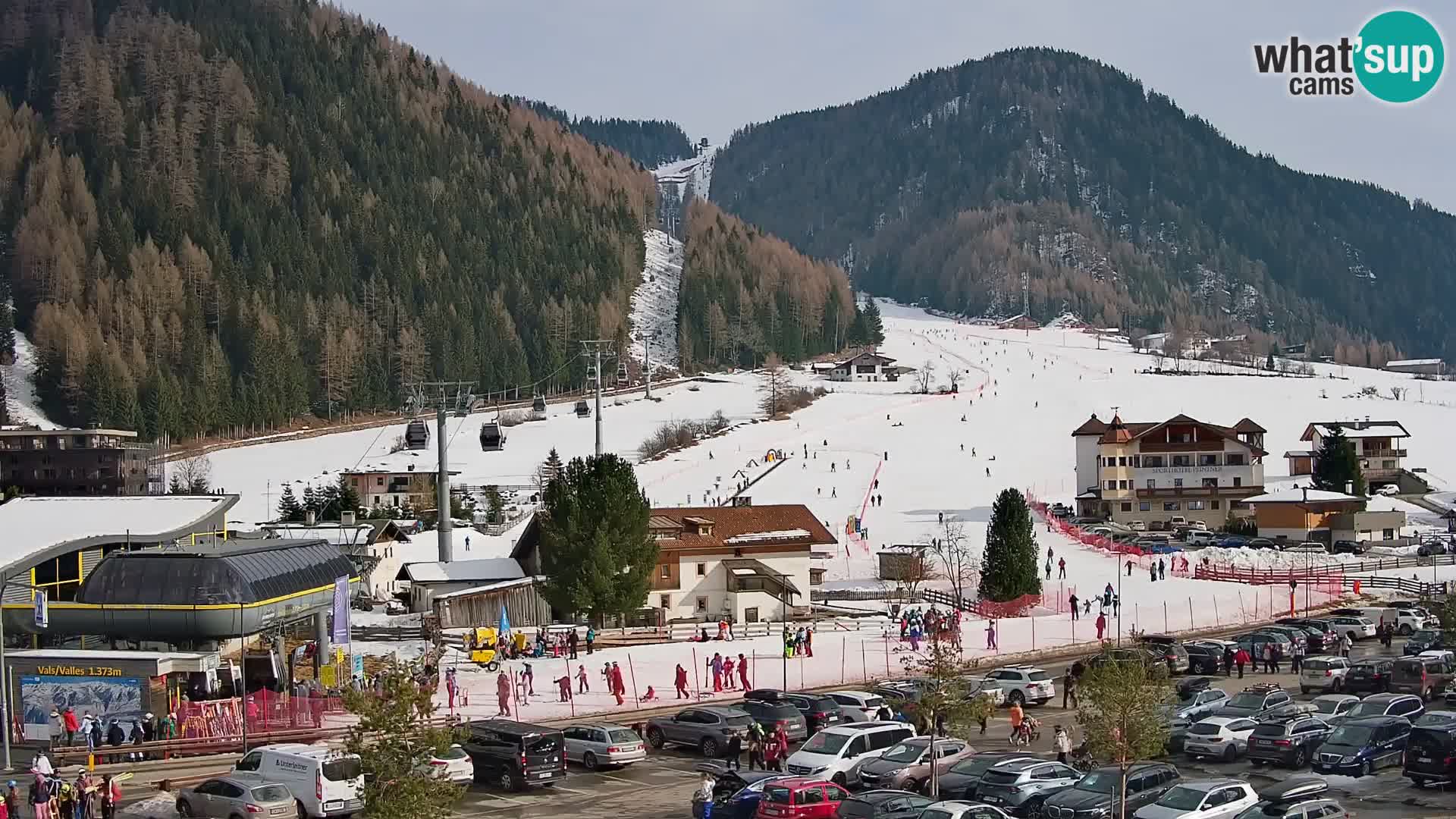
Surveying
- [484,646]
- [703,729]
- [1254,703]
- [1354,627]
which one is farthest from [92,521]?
[1354,627]

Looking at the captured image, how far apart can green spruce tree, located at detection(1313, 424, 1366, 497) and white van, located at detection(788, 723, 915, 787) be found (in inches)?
2236

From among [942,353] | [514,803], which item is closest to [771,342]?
[942,353]

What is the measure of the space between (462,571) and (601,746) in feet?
75.9

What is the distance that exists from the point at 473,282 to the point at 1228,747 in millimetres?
158531

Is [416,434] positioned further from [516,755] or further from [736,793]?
[736,793]

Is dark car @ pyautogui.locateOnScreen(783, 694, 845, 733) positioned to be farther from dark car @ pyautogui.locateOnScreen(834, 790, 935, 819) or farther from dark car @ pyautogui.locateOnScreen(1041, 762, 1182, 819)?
dark car @ pyautogui.locateOnScreen(1041, 762, 1182, 819)

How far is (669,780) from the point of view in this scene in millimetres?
26047

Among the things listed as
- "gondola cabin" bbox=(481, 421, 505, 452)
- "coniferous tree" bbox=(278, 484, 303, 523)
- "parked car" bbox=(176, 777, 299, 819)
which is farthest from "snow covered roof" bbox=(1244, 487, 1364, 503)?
"parked car" bbox=(176, 777, 299, 819)

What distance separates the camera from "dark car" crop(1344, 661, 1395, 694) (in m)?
34.0

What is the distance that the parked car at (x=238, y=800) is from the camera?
2188 centimetres

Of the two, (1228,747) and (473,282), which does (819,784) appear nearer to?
(1228,747)

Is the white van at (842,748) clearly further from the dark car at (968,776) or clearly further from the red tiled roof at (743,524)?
the red tiled roof at (743,524)

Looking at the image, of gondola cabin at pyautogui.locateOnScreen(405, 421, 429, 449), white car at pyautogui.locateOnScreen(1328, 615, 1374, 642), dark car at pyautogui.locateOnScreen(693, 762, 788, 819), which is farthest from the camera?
gondola cabin at pyautogui.locateOnScreen(405, 421, 429, 449)

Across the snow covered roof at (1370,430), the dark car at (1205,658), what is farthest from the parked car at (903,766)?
the snow covered roof at (1370,430)
